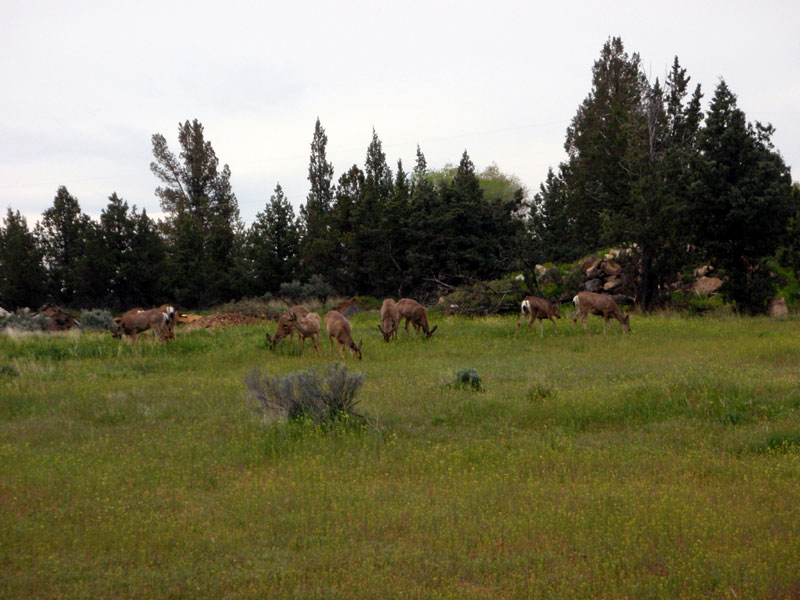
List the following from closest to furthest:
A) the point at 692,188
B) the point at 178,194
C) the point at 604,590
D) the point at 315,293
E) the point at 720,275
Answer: the point at 604,590 → the point at 692,188 → the point at 720,275 → the point at 315,293 → the point at 178,194

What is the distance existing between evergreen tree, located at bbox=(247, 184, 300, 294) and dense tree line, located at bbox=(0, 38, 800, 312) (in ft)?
0.35

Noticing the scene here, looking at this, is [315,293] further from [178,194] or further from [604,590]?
[604,590]

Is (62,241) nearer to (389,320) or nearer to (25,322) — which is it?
(25,322)

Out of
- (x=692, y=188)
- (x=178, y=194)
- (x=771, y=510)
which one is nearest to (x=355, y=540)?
(x=771, y=510)

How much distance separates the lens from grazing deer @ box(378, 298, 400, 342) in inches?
920

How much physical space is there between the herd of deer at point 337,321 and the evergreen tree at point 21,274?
95.7ft

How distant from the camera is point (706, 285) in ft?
108

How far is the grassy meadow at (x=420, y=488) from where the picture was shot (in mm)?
6055

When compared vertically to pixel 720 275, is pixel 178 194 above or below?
above

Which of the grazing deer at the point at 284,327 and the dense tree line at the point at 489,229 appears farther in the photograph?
the dense tree line at the point at 489,229

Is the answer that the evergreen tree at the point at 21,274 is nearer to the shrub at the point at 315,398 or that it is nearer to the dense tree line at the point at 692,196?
the dense tree line at the point at 692,196

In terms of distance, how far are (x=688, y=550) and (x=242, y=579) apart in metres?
3.90

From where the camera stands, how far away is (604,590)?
573 cm

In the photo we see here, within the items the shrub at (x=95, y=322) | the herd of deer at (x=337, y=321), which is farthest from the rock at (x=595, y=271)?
the shrub at (x=95, y=322)
